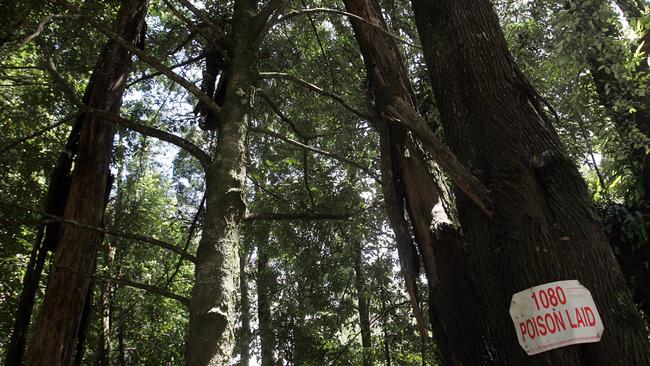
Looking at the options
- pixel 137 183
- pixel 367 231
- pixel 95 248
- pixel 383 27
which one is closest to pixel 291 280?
pixel 367 231

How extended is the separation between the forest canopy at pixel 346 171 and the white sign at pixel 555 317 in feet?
0.17

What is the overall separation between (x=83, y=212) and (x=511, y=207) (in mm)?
4326

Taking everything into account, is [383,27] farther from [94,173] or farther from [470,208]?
[94,173]

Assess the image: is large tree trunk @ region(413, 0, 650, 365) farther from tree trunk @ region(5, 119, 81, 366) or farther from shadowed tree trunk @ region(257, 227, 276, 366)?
shadowed tree trunk @ region(257, 227, 276, 366)

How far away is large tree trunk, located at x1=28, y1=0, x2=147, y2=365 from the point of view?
15.6ft

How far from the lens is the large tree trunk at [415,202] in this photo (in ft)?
8.92

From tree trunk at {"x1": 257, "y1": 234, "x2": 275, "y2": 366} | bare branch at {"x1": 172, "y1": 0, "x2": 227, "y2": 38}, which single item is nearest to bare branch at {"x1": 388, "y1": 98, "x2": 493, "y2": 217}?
bare branch at {"x1": 172, "y1": 0, "x2": 227, "y2": 38}

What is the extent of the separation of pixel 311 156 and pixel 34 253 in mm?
4309

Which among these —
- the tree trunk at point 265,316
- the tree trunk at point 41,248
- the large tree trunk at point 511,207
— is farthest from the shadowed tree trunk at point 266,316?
the large tree trunk at point 511,207

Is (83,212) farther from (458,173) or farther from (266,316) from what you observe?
(266,316)

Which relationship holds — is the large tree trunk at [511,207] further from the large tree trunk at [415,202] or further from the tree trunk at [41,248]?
the tree trunk at [41,248]

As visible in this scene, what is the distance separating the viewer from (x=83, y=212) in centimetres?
507

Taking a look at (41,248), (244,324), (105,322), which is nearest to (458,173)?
(41,248)

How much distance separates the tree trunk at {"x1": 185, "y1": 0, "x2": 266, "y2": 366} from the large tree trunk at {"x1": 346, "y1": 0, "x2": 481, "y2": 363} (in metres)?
0.98
